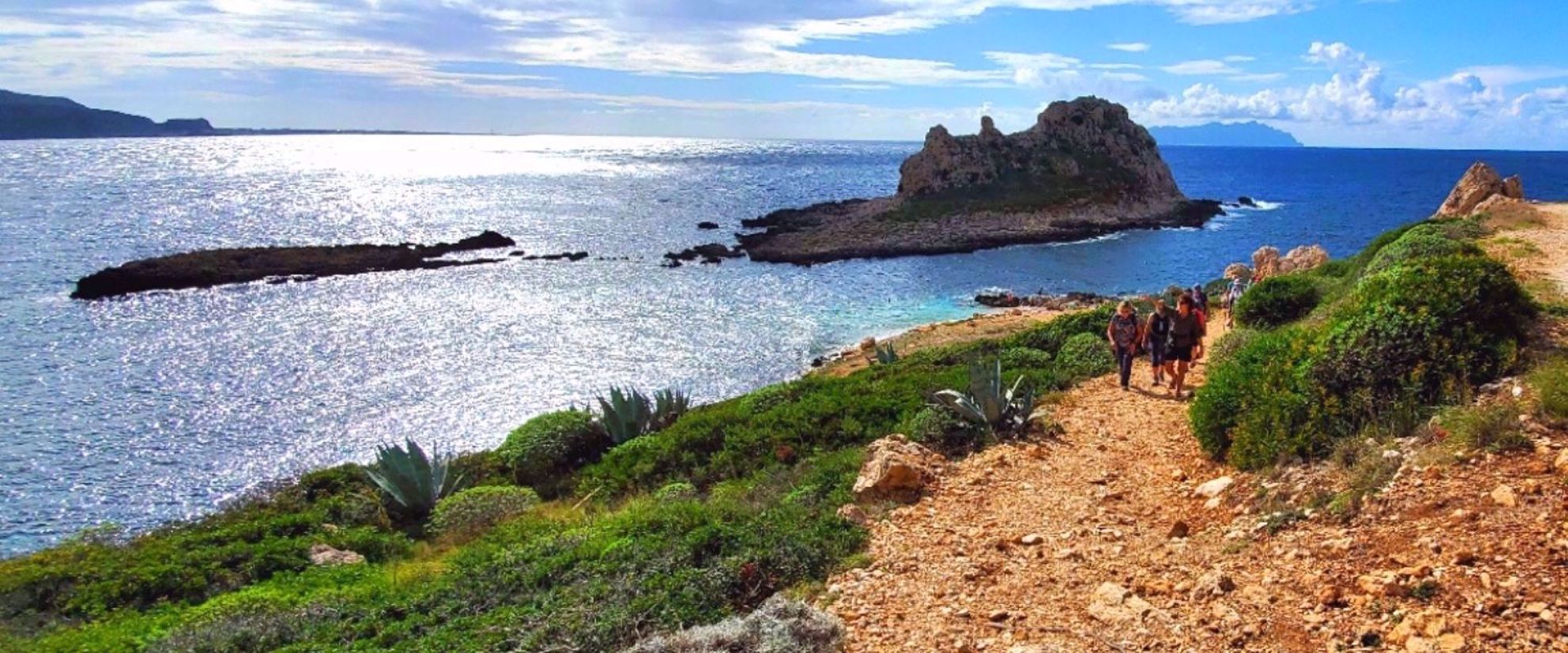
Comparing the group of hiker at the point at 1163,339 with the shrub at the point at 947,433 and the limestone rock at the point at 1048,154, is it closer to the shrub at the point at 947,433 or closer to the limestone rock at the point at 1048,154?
the shrub at the point at 947,433

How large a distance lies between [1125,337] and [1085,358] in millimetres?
2568

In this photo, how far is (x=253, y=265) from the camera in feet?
166

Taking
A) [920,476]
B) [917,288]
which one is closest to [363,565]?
[920,476]

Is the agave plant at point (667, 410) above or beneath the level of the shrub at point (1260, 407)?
beneath

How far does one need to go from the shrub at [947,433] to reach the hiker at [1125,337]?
11.7 feet

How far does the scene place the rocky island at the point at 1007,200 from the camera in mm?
64312

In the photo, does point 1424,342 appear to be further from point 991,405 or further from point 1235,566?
point 991,405

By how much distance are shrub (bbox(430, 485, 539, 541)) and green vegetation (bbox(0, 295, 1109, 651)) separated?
3 centimetres

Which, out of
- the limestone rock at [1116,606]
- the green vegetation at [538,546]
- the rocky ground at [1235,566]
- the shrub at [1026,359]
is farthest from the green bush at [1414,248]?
the limestone rock at [1116,606]

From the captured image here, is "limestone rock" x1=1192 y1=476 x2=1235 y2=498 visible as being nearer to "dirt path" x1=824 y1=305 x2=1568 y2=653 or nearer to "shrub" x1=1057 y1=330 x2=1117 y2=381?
"dirt path" x1=824 y1=305 x2=1568 y2=653

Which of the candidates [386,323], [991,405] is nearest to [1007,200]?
[386,323]

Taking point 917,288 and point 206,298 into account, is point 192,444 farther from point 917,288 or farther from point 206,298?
point 917,288

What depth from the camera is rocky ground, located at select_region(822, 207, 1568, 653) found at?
5352mm

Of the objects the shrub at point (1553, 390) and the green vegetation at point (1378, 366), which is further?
the green vegetation at point (1378, 366)
